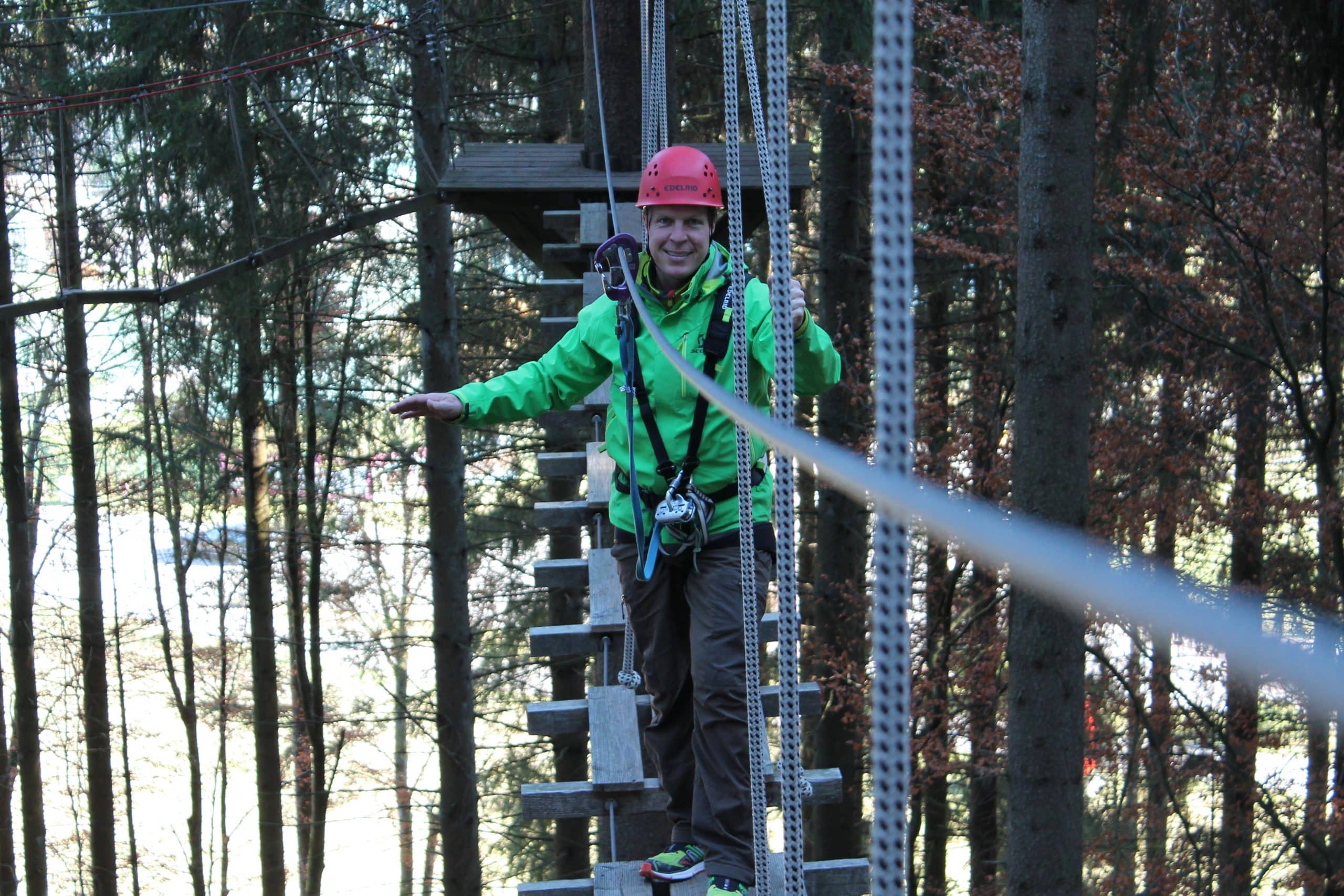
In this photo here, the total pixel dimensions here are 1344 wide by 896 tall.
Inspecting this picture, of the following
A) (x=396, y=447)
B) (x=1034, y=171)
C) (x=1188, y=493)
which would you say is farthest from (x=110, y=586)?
(x=1034, y=171)

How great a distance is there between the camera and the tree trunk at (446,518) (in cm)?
927

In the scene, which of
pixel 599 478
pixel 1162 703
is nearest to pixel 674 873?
pixel 599 478

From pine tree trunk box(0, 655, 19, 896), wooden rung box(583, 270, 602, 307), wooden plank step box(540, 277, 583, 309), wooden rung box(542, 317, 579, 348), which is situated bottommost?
pine tree trunk box(0, 655, 19, 896)

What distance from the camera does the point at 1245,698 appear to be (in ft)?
28.8

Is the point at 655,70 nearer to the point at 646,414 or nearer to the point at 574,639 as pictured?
the point at 574,639

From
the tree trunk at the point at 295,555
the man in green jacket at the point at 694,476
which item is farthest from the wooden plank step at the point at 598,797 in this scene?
the tree trunk at the point at 295,555

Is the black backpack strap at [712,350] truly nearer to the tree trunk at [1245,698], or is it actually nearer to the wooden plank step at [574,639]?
the wooden plank step at [574,639]

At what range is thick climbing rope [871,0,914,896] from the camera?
1.02m

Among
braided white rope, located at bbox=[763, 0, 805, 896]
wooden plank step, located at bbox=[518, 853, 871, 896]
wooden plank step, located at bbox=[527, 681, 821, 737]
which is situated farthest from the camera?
wooden plank step, located at bbox=[527, 681, 821, 737]

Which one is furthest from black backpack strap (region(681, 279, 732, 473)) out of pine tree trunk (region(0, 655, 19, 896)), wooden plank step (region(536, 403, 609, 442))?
pine tree trunk (region(0, 655, 19, 896))

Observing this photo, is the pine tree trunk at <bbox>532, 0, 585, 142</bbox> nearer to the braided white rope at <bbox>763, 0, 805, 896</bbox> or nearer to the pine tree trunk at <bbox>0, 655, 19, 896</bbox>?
the pine tree trunk at <bbox>0, 655, 19, 896</bbox>

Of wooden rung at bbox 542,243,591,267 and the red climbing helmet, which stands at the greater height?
wooden rung at bbox 542,243,591,267

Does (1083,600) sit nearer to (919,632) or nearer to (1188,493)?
(1188,493)

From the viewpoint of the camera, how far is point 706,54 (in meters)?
10.8
